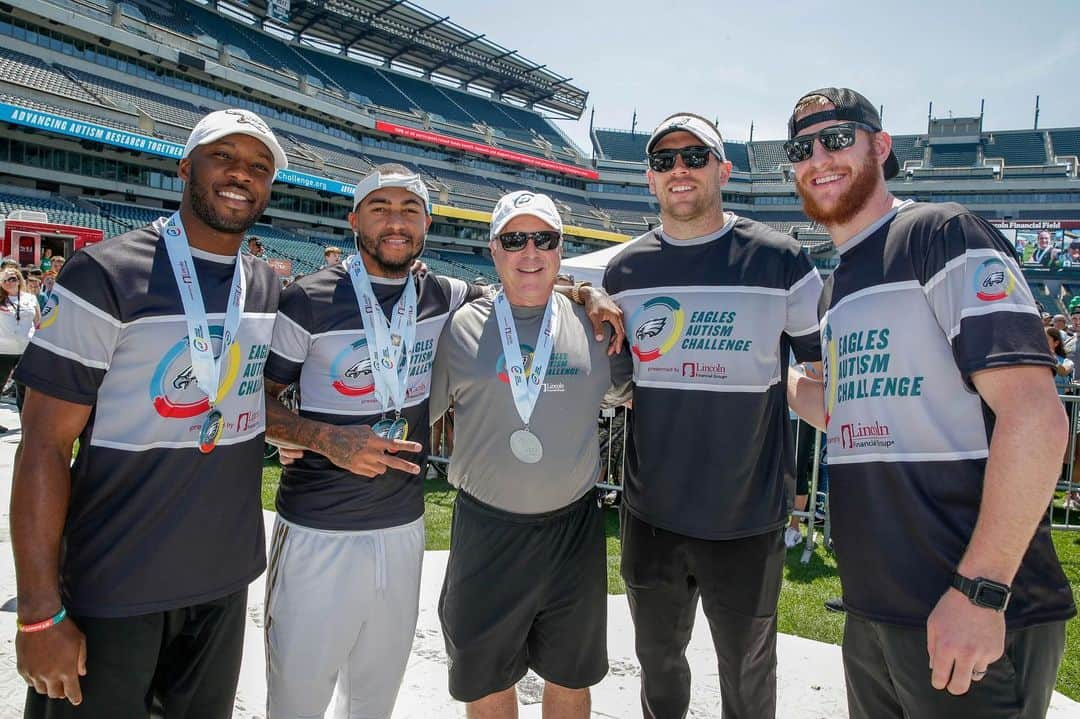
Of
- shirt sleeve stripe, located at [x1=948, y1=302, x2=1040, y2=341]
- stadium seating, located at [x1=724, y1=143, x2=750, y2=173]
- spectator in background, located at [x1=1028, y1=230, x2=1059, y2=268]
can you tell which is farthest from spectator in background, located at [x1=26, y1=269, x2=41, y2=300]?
stadium seating, located at [x1=724, y1=143, x2=750, y2=173]

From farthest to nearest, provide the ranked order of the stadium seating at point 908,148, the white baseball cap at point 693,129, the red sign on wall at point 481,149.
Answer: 1. the stadium seating at point 908,148
2. the red sign on wall at point 481,149
3. the white baseball cap at point 693,129

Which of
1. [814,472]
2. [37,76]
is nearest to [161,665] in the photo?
[814,472]

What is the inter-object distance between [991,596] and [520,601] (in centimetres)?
151

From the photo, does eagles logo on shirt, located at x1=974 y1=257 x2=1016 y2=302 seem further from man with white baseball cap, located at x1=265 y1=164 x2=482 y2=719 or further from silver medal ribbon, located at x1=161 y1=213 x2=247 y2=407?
silver medal ribbon, located at x1=161 y1=213 x2=247 y2=407

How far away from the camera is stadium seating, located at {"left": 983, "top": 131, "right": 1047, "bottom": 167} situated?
57.2 m

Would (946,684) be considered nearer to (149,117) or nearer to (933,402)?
(933,402)

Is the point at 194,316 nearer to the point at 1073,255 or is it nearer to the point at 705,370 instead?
the point at 705,370

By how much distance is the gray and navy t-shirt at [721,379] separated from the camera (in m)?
2.54

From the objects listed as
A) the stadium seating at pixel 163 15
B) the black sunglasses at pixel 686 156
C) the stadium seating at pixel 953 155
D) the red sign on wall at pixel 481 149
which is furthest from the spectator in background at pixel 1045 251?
the stadium seating at pixel 163 15

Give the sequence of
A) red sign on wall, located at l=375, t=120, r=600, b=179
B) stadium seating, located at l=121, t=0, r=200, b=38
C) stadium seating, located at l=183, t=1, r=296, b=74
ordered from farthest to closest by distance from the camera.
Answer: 1. red sign on wall, located at l=375, t=120, r=600, b=179
2. stadium seating, located at l=183, t=1, r=296, b=74
3. stadium seating, located at l=121, t=0, r=200, b=38

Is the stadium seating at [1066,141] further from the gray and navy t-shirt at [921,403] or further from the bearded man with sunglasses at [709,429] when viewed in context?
the gray and navy t-shirt at [921,403]

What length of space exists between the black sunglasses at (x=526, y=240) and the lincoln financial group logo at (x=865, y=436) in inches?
51.2

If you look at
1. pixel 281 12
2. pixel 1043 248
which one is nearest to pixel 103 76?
pixel 281 12

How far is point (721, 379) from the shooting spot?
259cm
